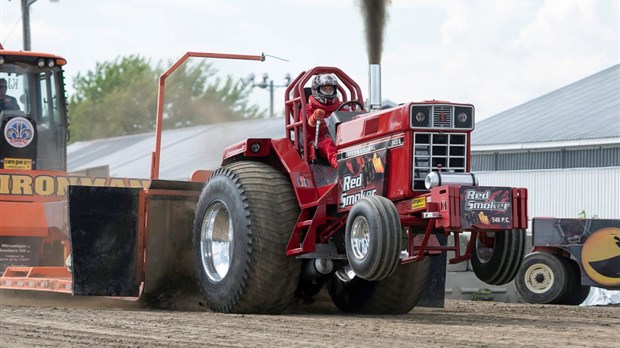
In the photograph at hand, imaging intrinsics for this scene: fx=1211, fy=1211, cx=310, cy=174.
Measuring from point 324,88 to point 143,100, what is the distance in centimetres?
3398

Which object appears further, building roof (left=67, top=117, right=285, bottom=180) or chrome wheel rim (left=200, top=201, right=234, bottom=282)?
building roof (left=67, top=117, right=285, bottom=180)

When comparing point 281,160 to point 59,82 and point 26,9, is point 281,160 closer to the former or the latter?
point 59,82

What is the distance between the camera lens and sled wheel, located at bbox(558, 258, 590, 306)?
1405 cm

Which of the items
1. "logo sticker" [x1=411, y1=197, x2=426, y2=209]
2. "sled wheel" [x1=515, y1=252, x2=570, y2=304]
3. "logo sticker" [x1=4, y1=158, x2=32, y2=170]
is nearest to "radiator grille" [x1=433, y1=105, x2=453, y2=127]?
"logo sticker" [x1=411, y1=197, x2=426, y2=209]

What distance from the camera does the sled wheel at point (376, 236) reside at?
30.6 ft

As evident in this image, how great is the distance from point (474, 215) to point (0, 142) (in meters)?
7.57

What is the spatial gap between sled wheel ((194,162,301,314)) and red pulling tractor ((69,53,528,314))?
12 mm

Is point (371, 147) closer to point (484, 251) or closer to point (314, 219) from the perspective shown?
point (314, 219)

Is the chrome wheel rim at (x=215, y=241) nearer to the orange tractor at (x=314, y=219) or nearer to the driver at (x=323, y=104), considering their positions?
the orange tractor at (x=314, y=219)

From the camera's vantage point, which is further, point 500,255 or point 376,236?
point 500,255

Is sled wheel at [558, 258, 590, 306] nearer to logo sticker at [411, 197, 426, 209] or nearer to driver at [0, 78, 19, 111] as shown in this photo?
logo sticker at [411, 197, 426, 209]

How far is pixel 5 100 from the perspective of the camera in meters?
15.3

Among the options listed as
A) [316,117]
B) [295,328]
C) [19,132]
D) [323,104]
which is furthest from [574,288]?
[19,132]

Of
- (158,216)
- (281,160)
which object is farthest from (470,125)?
(158,216)
